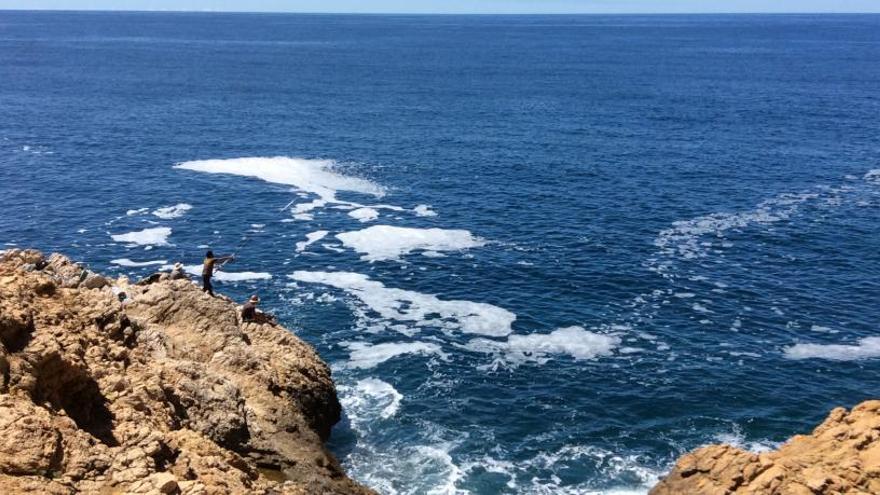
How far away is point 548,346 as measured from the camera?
4725 centimetres

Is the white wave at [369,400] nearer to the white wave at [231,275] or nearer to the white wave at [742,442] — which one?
the white wave at [742,442]

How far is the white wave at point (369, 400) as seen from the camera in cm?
3912

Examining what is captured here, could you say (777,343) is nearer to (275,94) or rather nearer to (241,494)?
(241,494)

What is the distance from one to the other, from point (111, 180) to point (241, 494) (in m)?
64.5

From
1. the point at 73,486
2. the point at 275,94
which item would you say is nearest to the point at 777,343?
the point at 73,486

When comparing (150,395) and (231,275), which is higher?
(150,395)

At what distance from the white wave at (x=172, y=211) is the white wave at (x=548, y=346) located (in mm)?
34248

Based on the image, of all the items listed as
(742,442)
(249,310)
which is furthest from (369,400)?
(742,442)

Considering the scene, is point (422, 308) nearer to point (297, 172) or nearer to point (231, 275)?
point (231, 275)

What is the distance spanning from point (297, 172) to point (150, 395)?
200 ft

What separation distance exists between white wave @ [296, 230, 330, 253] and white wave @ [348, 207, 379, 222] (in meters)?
4.46

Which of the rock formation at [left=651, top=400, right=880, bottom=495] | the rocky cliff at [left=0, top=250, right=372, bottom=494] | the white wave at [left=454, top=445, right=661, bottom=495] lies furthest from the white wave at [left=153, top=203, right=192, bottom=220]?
the rock formation at [left=651, top=400, right=880, bottom=495]

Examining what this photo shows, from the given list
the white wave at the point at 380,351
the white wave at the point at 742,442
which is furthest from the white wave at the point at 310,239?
the white wave at the point at 742,442

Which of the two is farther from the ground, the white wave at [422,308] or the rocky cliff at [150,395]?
the rocky cliff at [150,395]
